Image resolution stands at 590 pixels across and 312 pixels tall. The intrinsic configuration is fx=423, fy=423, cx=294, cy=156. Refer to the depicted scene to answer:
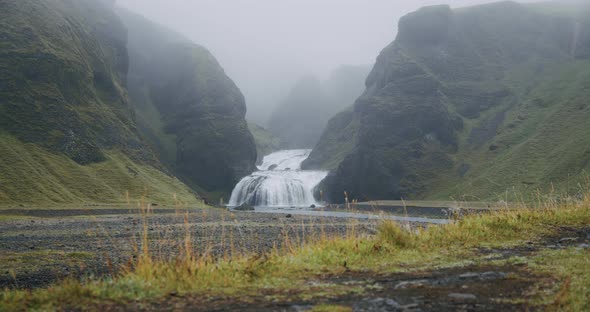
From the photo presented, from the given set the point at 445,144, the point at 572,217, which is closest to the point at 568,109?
the point at 445,144

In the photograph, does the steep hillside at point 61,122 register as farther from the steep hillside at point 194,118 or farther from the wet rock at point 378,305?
the wet rock at point 378,305

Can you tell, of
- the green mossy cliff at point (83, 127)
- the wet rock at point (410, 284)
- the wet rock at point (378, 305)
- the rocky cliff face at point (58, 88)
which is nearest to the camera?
the wet rock at point (378, 305)

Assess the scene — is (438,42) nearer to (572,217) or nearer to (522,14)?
(522,14)

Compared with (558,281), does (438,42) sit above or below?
above

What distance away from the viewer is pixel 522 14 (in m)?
151

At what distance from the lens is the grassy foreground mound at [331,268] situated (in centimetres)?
640

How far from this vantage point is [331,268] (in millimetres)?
8820

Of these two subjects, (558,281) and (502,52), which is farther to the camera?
(502,52)

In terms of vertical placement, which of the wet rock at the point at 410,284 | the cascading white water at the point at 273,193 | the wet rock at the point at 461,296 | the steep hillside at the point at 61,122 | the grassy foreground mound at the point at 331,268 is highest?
the steep hillside at the point at 61,122

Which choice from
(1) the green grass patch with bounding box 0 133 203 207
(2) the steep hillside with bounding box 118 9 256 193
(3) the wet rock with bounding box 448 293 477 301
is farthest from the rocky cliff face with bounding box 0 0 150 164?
(3) the wet rock with bounding box 448 293 477 301

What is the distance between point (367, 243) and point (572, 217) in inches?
326

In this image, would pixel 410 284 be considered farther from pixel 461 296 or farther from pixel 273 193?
pixel 273 193

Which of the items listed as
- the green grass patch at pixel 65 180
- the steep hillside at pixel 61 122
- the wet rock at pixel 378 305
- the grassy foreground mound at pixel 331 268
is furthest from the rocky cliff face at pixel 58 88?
the wet rock at pixel 378 305

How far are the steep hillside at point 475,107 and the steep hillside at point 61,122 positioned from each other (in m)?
55.8
